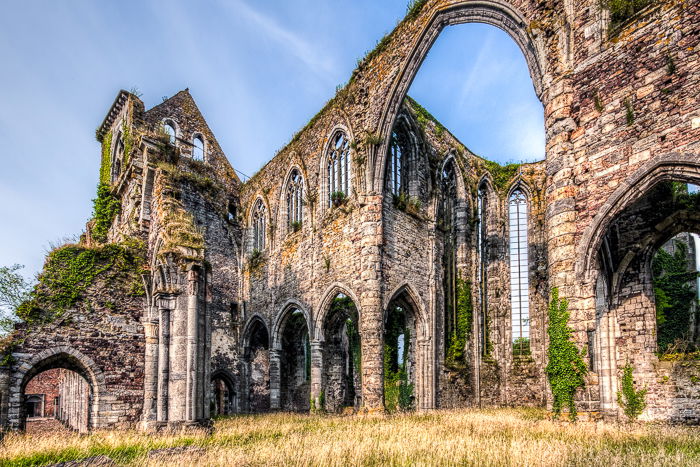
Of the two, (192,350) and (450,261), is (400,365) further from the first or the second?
(192,350)

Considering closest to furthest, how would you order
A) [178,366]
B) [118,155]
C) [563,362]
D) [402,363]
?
[563,362] → [178,366] → [402,363] → [118,155]

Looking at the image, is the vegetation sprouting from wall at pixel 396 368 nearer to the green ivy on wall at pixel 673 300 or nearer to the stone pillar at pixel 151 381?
the stone pillar at pixel 151 381

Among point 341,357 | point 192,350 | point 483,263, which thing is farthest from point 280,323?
point 192,350

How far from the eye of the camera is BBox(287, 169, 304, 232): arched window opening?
2012 centimetres

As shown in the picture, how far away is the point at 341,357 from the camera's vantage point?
18.4 metres

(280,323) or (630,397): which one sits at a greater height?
(280,323)

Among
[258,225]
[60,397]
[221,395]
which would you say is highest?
[258,225]

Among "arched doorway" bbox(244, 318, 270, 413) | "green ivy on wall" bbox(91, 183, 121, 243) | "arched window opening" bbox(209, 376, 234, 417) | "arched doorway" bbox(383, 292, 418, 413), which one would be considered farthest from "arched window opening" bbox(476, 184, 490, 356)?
"green ivy on wall" bbox(91, 183, 121, 243)

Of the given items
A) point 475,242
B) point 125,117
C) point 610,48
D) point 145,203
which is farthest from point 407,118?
point 125,117

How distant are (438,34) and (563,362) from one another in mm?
10091

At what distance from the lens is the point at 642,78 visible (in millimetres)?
9414

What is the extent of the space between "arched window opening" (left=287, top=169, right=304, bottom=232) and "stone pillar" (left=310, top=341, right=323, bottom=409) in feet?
16.0

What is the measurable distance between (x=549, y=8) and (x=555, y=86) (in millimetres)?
1957

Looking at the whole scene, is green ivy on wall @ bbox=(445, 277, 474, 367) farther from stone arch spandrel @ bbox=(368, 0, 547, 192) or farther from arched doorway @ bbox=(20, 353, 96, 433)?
arched doorway @ bbox=(20, 353, 96, 433)
